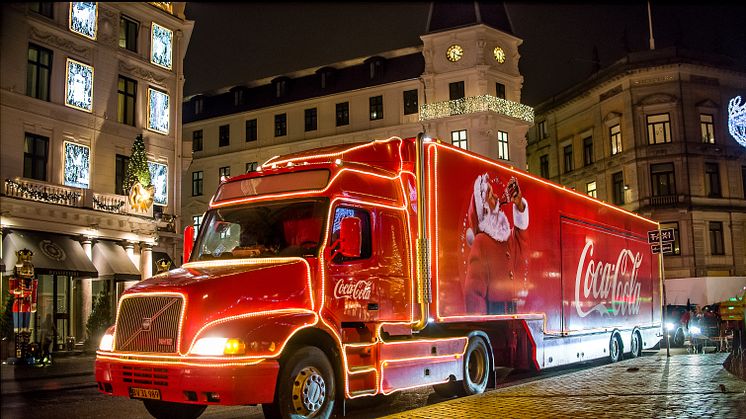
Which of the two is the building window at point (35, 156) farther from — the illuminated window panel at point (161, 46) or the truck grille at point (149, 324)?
the truck grille at point (149, 324)

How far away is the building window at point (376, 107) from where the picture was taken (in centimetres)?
5147

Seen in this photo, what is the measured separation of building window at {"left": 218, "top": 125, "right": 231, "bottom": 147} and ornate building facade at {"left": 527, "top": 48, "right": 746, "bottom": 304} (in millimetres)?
29452

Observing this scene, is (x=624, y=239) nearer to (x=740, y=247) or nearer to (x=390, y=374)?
(x=390, y=374)

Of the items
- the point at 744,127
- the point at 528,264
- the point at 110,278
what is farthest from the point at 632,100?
the point at 528,264

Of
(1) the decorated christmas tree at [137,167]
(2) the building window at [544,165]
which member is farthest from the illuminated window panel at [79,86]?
(2) the building window at [544,165]

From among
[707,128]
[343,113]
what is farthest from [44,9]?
[707,128]

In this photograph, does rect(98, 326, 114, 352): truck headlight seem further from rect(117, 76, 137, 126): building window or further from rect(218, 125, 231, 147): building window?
rect(218, 125, 231, 147): building window

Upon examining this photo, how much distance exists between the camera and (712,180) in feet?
170

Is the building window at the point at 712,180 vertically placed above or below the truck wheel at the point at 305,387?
above

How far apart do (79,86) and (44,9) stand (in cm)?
343

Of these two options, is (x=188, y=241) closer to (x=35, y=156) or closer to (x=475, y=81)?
(x=35, y=156)

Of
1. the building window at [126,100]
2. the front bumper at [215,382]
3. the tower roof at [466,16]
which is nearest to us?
the front bumper at [215,382]

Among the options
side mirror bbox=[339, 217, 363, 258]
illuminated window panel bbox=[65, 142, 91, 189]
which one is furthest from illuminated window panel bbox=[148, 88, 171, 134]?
side mirror bbox=[339, 217, 363, 258]

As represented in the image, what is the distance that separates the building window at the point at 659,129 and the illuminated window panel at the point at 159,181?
112 feet
